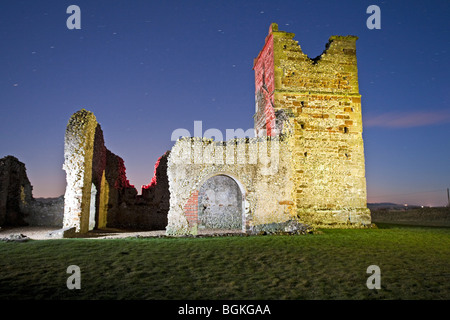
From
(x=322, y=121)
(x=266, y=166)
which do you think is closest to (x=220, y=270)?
(x=266, y=166)

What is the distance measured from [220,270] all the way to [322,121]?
391 inches

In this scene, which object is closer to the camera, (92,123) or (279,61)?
(92,123)

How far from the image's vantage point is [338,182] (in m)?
13.2

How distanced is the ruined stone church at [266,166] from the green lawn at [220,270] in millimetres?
3158

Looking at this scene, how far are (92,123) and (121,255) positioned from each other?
7402 mm

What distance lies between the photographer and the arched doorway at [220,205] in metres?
15.1

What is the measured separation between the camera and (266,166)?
36.7ft

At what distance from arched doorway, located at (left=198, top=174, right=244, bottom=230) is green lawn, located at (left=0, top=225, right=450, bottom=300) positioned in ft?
23.4

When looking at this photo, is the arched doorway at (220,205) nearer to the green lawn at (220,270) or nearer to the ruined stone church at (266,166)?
the ruined stone church at (266,166)

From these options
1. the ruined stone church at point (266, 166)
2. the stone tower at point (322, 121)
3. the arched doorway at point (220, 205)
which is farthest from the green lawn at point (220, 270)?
the arched doorway at point (220, 205)
